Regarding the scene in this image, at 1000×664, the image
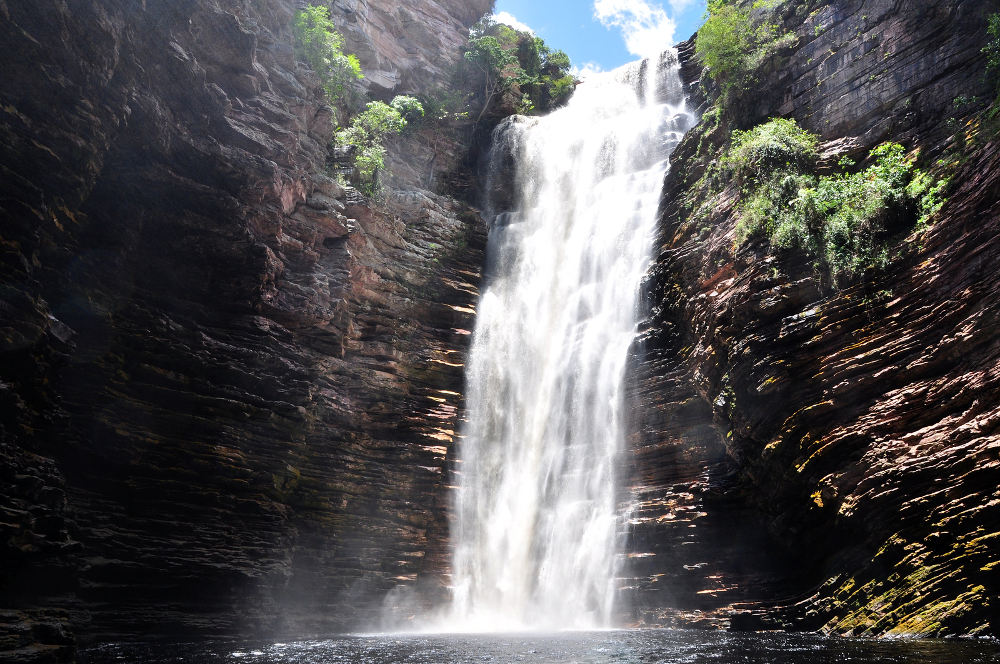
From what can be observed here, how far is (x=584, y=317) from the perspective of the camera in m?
21.5

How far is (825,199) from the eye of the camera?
14.8 m

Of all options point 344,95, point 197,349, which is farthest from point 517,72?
point 197,349

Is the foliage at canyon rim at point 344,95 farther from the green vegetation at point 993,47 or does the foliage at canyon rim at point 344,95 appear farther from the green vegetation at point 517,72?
the green vegetation at point 993,47

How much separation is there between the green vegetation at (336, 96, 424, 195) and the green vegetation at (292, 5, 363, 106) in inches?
57.6

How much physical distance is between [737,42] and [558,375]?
1274 centimetres

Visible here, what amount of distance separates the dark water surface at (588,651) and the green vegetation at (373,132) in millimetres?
15345

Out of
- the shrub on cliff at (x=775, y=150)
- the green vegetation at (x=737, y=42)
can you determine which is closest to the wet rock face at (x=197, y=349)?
the shrub on cliff at (x=775, y=150)

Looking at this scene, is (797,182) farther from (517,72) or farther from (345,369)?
(517,72)

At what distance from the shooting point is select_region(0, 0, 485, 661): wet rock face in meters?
11.4

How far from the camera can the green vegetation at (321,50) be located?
2297 centimetres

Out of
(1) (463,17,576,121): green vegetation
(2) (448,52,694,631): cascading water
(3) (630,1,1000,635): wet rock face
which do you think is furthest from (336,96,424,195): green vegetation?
(3) (630,1,1000,635): wet rock face

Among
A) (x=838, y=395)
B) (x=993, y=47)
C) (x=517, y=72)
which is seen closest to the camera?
(x=838, y=395)

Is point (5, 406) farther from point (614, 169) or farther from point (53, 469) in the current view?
point (614, 169)

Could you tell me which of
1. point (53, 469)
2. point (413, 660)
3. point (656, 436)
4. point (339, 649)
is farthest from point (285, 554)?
point (656, 436)
